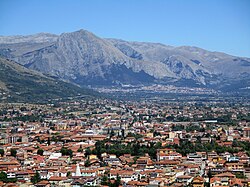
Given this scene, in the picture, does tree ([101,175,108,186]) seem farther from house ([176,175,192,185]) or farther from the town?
house ([176,175,192,185])

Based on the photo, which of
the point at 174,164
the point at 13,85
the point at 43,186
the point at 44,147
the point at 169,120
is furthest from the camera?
the point at 13,85

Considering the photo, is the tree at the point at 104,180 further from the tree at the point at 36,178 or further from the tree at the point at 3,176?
the tree at the point at 3,176

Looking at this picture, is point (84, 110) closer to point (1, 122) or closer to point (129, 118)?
point (129, 118)

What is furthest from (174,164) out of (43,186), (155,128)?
(155,128)

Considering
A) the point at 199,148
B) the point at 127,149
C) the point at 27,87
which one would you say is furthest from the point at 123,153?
the point at 27,87

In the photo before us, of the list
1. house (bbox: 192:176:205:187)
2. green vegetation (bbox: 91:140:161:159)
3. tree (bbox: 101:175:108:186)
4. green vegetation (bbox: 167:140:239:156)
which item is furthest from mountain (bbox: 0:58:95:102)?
house (bbox: 192:176:205:187)
